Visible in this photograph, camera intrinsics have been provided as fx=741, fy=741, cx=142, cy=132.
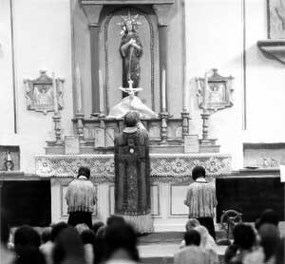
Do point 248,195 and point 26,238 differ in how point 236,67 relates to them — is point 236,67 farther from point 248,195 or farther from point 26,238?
point 26,238

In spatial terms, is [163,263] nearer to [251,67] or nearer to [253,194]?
[253,194]

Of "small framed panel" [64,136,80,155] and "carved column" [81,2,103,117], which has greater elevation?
"carved column" [81,2,103,117]

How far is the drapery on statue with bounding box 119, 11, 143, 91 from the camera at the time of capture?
10829 millimetres

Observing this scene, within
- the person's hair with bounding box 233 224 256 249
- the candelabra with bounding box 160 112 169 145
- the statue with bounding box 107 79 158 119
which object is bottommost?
the person's hair with bounding box 233 224 256 249

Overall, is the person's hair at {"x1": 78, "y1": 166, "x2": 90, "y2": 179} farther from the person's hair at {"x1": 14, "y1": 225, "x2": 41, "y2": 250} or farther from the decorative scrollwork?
the person's hair at {"x1": 14, "y1": 225, "x2": 41, "y2": 250}

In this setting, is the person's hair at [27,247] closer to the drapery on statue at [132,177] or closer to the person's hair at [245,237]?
the person's hair at [245,237]

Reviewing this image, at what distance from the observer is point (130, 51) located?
10.8 meters

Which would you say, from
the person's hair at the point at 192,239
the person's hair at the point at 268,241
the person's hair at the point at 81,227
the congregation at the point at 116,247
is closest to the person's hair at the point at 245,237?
the congregation at the point at 116,247

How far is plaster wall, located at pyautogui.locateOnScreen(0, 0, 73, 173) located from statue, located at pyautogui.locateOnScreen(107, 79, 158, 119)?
1002 millimetres

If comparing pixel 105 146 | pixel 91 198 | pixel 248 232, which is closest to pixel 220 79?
pixel 105 146

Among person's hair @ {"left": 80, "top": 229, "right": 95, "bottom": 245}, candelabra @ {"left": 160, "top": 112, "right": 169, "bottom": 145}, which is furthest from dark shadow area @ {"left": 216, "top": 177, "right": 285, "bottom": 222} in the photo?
person's hair @ {"left": 80, "top": 229, "right": 95, "bottom": 245}

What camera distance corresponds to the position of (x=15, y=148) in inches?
443

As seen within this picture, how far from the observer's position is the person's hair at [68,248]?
4055 millimetres

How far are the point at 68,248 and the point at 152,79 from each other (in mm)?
7213
